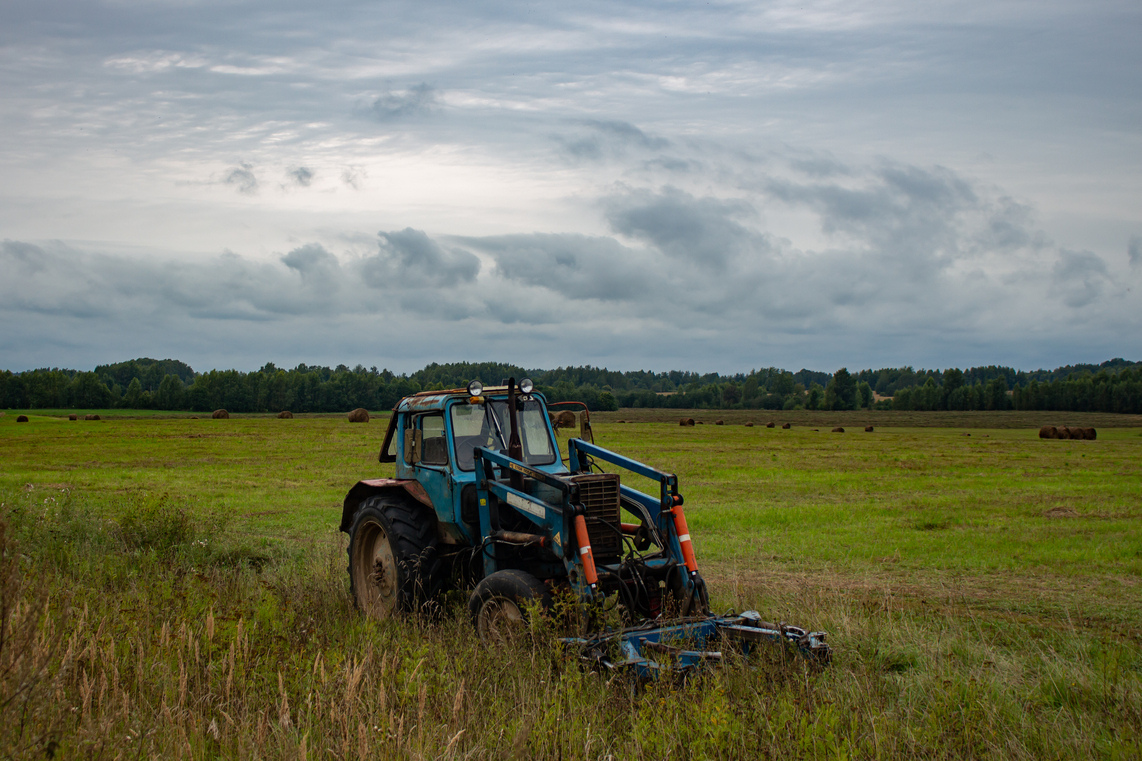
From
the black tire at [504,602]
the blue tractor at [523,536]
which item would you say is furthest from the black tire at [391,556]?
the black tire at [504,602]

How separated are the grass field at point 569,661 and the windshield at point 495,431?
177 cm

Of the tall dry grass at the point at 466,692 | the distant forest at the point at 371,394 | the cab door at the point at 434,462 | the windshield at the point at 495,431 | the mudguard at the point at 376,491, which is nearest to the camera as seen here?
the tall dry grass at the point at 466,692

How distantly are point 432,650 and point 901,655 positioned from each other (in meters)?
4.19

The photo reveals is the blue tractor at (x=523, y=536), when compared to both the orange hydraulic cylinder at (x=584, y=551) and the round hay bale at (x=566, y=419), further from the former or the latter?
the round hay bale at (x=566, y=419)

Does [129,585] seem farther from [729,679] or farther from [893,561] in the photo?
[893,561]

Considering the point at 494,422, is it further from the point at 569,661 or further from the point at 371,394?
the point at 371,394

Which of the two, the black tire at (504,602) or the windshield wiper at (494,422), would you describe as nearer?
the black tire at (504,602)

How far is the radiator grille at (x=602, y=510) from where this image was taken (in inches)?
276

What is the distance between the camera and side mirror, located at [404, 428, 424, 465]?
864 cm

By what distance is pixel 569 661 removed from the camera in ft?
17.7

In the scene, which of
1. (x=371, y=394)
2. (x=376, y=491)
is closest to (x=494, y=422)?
(x=376, y=491)

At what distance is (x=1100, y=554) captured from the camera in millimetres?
12602

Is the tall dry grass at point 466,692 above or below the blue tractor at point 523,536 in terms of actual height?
below

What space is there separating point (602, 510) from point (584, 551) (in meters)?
0.79
